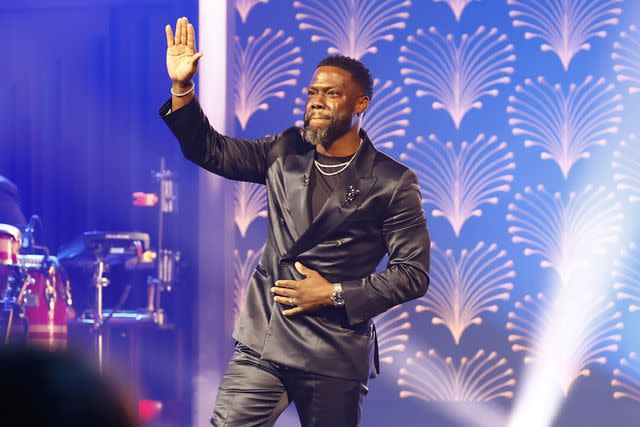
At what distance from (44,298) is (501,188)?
13.0ft

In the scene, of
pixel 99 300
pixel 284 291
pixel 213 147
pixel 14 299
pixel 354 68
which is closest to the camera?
pixel 284 291

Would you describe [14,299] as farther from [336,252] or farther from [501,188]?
[336,252]

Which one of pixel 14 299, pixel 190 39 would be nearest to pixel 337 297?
pixel 190 39

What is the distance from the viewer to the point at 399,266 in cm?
257

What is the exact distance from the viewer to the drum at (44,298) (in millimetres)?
6422

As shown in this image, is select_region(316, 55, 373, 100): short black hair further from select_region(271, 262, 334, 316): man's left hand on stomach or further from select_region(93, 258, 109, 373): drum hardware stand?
select_region(93, 258, 109, 373): drum hardware stand

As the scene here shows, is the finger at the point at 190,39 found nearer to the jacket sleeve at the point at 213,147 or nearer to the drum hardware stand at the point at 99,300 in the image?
the jacket sleeve at the point at 213,147

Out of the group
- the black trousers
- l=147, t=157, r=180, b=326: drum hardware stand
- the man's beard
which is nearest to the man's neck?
the man's beard

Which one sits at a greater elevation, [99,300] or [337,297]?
[337,297]

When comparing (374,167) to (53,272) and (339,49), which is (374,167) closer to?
(339,49)

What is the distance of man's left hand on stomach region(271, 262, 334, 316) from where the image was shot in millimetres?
2467

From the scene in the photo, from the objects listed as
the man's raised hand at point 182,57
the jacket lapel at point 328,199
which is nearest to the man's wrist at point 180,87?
the man's raised hand at point 182,57

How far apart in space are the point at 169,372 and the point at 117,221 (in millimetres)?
2765

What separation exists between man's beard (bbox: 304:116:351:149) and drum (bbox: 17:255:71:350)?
13.9 ft
